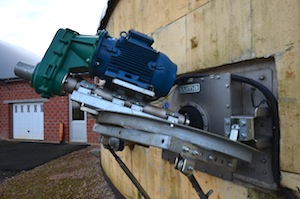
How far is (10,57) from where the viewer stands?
47.3 ft

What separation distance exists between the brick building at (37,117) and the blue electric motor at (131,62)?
312 inches

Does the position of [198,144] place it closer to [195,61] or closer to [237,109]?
[237,109]

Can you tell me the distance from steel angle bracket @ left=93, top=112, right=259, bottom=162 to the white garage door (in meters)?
10.3

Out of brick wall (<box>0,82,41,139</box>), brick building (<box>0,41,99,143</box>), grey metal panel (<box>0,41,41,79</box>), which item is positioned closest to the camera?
brick building (<box>0,41,99,143</box>)

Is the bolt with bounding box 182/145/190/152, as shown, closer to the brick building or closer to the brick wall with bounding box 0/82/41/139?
the brick building

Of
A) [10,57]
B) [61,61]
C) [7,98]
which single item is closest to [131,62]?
[61,61]

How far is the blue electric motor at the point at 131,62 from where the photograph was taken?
1303 millimetres

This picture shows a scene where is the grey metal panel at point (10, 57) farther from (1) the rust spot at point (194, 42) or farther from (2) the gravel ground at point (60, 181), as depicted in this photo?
(1) the rust spot at point (194, 42)

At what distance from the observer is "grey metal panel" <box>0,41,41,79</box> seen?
13038 millimetres

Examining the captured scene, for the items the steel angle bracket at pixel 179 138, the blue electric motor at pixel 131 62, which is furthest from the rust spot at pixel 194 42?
the steel angle bracket at pixel 179 138

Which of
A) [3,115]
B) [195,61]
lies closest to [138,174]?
[195,61]

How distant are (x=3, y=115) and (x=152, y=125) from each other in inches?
476

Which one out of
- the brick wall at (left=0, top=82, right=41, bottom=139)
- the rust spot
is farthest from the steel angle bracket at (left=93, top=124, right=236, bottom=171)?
the brick wall at (left=0, top=82, right=41, bottom=139)

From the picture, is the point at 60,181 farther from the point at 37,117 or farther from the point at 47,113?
the point at 37,117
